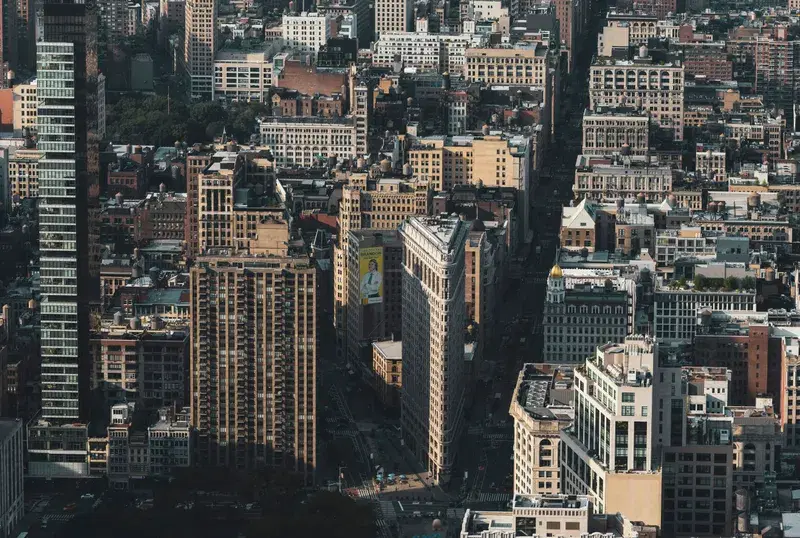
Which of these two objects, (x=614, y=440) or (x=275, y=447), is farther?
(x=275, y=447)

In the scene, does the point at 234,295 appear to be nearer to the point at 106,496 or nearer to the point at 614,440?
the point at 106,496

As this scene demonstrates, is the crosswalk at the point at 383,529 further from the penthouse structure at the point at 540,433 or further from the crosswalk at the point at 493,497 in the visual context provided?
the penthouse structure at the point at 540,433

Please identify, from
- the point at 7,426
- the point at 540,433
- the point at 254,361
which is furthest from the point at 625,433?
the point at 7,426

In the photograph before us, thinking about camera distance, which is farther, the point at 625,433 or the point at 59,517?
the point at 59,517

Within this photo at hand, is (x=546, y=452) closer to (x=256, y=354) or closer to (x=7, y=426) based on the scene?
(x=256, y=354)

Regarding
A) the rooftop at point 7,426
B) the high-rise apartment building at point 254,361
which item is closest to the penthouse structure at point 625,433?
the high-rise apartment building at point 254,361

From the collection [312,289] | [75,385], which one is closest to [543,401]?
[312,289]

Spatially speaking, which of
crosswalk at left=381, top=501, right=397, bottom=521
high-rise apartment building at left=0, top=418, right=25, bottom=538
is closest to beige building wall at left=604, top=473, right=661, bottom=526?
crosswalk at left=381, top=501, right=397, bottom=521
